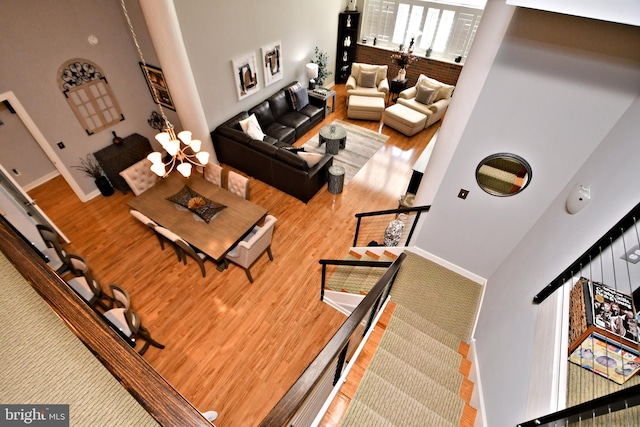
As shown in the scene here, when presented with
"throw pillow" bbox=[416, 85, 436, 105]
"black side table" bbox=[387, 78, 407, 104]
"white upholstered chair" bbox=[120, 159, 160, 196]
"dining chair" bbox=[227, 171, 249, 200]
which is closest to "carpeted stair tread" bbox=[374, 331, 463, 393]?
"dining chair" bbox=[227, 171, 249, 200]

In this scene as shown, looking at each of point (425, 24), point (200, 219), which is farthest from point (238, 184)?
point (425, 24)

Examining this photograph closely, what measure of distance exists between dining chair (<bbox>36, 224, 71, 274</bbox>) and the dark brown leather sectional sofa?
308 centimetres

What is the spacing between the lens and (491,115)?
9.07ft

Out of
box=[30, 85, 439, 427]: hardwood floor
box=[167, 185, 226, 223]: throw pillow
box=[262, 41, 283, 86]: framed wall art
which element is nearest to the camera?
box=[30, 85, 439, 427]: hardwood floor

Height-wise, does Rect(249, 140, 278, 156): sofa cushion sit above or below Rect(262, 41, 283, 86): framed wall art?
below

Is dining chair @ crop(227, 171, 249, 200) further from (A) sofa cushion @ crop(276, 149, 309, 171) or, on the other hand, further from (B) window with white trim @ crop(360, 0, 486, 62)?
(B) window with white trim @ crop(360, 0, 486, 62)

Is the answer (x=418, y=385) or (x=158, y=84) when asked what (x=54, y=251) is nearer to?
(x=158, y=84)

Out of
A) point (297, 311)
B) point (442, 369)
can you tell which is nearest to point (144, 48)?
point (297, 311)

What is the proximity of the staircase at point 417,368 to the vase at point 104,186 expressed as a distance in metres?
4.68

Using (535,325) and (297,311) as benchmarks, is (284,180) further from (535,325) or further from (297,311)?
(535,325)

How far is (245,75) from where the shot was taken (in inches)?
235

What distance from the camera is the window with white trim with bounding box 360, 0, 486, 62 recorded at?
7332 millimetres

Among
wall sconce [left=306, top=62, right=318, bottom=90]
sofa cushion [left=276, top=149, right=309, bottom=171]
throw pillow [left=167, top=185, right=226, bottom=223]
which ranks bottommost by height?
throw pillow [left=167, top=185, right=226, bottom=223]

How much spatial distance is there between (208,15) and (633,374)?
6.28m
